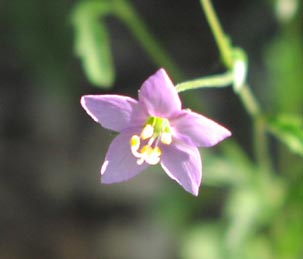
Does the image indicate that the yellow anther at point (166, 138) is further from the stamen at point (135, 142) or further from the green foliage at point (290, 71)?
the green foliage at point (290, 71)

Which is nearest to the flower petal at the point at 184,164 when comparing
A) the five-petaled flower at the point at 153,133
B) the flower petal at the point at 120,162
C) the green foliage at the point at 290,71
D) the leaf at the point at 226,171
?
the five-petaled flower at the point at 153,133

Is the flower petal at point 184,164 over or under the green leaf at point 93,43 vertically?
under

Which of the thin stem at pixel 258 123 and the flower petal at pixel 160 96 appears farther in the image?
the thin stem at pixel 258 123

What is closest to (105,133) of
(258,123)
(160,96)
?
(258,123)

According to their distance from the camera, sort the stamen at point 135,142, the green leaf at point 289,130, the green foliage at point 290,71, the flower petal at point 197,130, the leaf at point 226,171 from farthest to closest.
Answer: the green foliage at point 290,71, the leaf at point 226,171, the green leaf at point 289,130, the stamen at point 135,142, the flower petal at point 197,130

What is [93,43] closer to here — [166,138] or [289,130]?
[166,138]

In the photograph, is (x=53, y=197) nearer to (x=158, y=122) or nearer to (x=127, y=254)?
(x=127, y=254)

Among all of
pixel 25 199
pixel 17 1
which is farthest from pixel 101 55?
pixel 25 199
